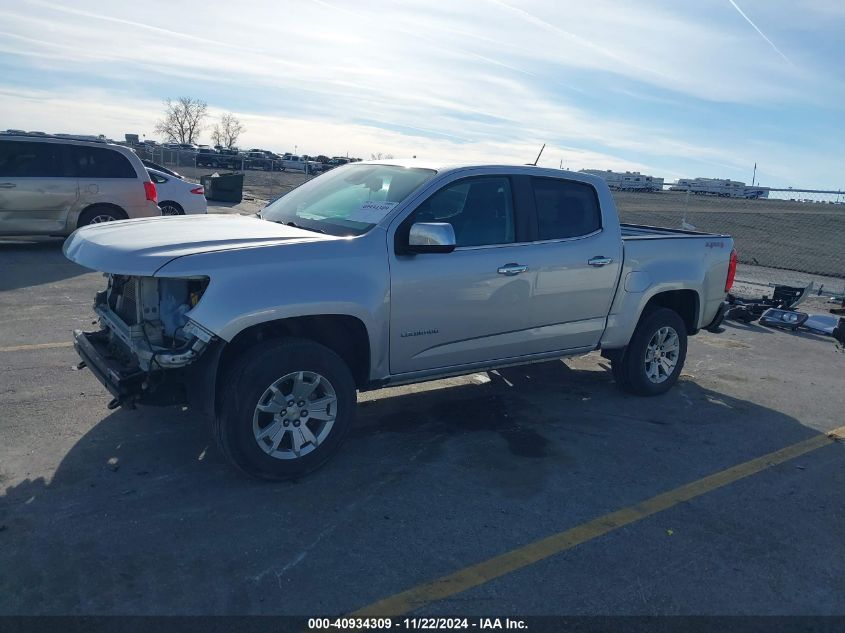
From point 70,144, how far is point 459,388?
28.3 feet

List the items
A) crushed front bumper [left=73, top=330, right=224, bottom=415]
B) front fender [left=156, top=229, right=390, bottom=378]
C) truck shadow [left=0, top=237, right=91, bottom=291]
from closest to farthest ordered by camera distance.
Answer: front fender [left=156, top=229, right=390, bottom=378] → crushed front bumper [left=73, top=330, right=224, bottom=415] → truck shadow [left=0, top=237, right=91, bottom=291]

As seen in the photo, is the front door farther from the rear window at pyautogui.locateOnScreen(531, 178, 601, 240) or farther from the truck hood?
the truck hood

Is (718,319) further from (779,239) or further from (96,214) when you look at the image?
(779,239)

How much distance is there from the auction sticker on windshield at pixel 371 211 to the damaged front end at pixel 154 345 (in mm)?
1226

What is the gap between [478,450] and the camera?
508 cm

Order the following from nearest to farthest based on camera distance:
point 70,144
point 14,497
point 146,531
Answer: point 146,531 → point 14,497 → point 70,144

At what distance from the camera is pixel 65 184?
1153 centimetres

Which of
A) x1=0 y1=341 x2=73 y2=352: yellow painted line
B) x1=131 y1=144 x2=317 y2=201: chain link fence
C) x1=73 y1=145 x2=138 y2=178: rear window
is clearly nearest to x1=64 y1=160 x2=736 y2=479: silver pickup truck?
x1=0 y1=341 x2=73 y2=352: yellow painted line

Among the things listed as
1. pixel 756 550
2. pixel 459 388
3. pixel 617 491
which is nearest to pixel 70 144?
pixel 459 388

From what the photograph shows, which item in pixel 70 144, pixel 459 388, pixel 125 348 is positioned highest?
pixel 70 144

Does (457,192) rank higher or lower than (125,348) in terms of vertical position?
higher

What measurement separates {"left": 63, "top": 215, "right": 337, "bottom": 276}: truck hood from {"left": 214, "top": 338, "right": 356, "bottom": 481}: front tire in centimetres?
67

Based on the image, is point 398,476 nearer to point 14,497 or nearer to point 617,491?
point 617,491

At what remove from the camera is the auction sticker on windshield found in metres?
4.84
